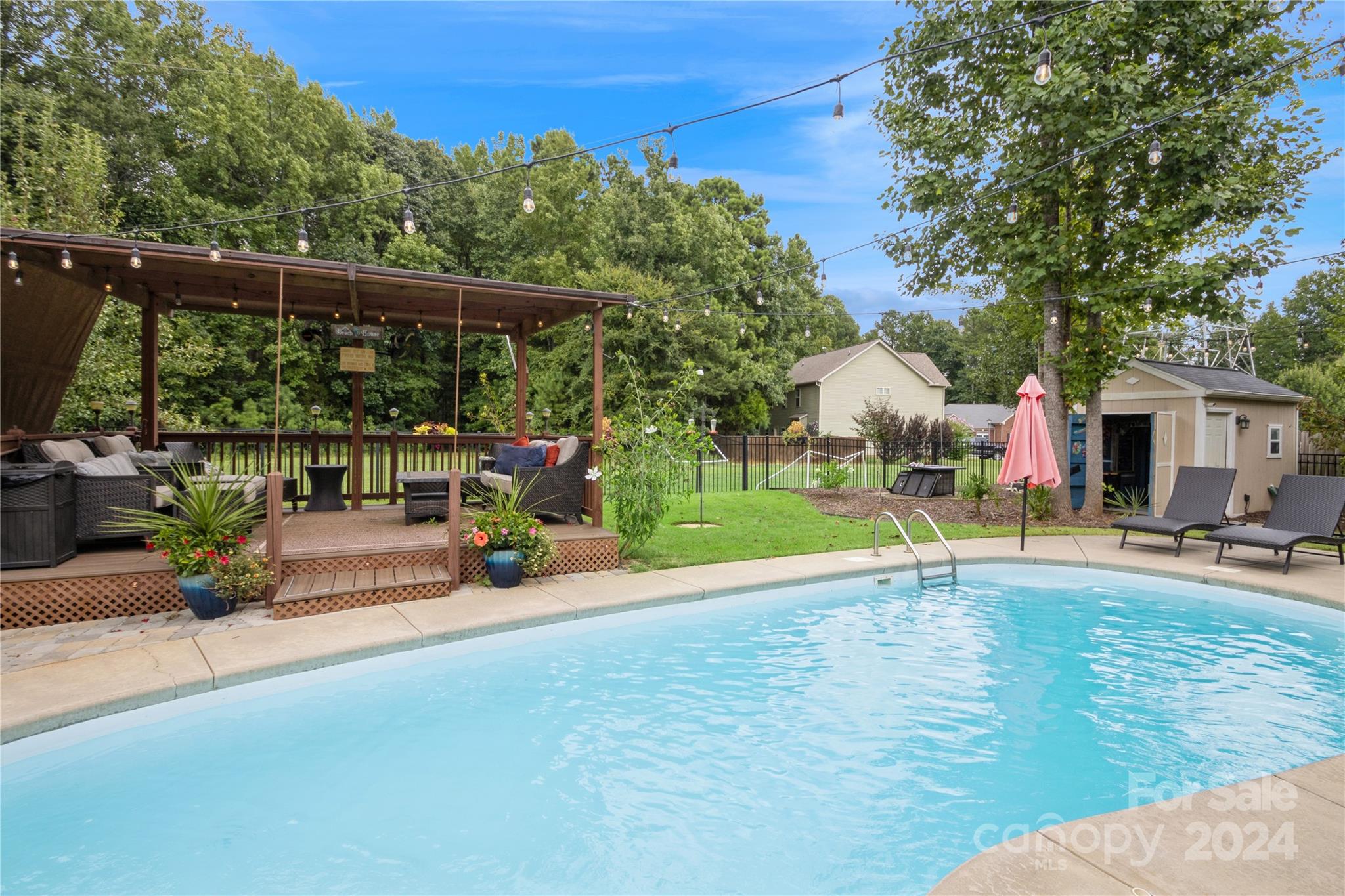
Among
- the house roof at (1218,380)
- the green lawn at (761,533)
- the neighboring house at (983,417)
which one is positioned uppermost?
the neighboring house at (983,417)

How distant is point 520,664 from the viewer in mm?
4906

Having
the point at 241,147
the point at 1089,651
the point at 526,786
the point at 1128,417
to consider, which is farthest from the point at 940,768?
the point at 241,147

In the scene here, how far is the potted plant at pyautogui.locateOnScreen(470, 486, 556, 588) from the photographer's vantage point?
6.38 meters

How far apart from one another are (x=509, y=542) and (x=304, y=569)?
1780 mm

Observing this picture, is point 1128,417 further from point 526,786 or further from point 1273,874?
point 526,786

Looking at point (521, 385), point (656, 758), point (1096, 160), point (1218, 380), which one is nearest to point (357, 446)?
point (521, 385)

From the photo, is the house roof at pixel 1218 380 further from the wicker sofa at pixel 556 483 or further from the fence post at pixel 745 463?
the wicker sofa at pixel 556 483

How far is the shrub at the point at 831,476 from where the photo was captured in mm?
13797

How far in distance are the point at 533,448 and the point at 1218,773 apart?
7.08m

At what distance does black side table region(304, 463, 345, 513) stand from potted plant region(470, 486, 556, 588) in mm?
3746

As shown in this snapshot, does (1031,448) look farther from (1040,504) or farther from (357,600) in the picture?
(357,600)

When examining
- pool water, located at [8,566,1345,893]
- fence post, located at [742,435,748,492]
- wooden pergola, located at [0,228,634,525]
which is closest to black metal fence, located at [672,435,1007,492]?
fence post, located at [742,435,748,492]

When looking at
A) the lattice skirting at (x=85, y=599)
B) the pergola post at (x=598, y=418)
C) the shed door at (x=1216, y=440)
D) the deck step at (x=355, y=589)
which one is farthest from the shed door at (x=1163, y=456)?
the lattice skirting at (x=85, y=599)

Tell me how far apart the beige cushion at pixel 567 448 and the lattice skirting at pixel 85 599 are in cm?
403
